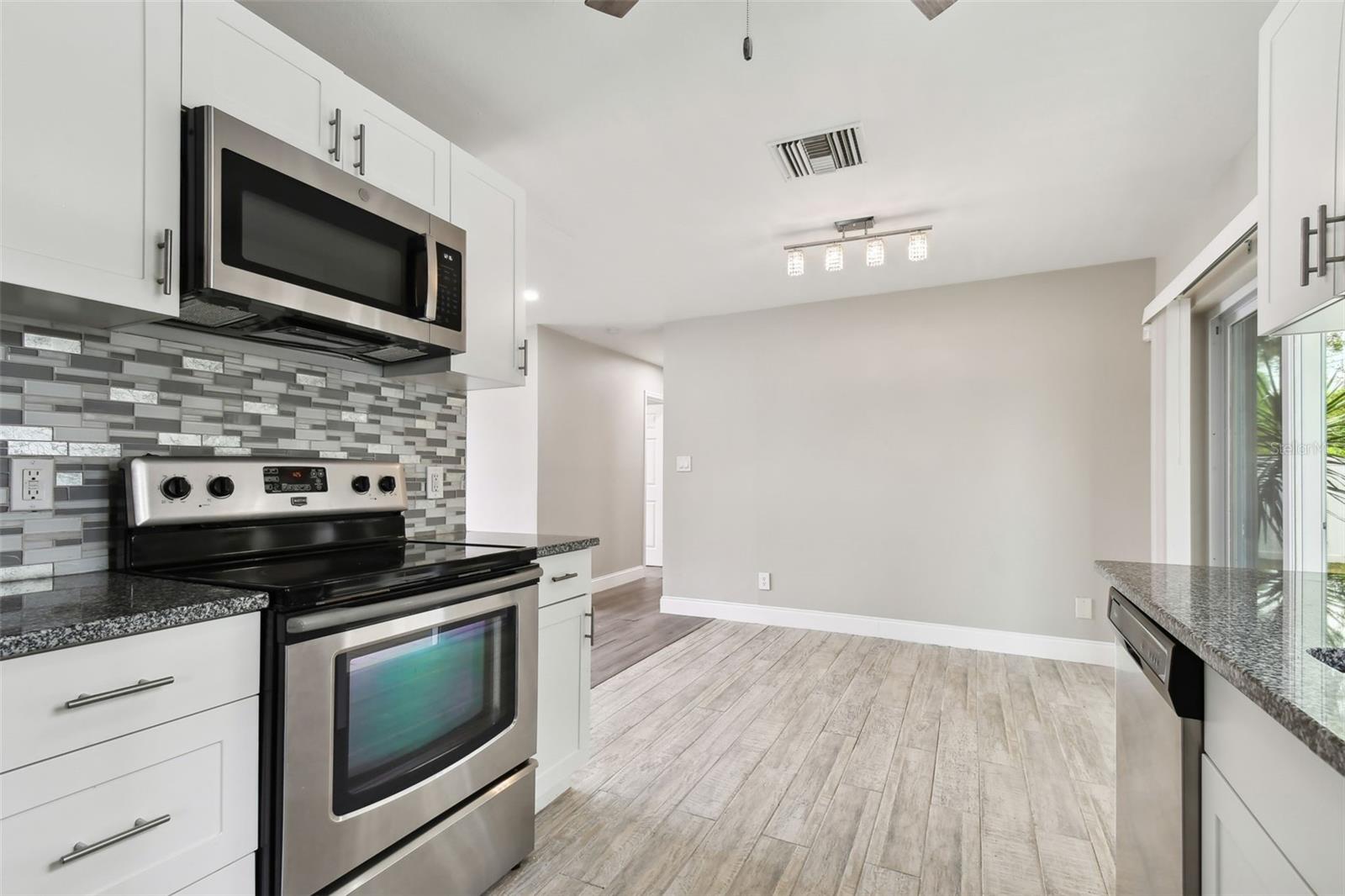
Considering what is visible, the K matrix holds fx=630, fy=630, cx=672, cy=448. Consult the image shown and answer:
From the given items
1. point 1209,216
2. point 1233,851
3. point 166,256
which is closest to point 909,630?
point 1209,216

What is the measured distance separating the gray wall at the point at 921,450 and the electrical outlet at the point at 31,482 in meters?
4.06

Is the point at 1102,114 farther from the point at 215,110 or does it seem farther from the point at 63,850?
the point at 63,850

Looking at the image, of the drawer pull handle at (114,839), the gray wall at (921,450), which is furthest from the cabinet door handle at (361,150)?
the gray wall at (921,450)

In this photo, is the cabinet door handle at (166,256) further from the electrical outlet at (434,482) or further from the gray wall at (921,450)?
the gray wall at (921,450)

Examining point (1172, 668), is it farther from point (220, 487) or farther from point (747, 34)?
point (220, 487)

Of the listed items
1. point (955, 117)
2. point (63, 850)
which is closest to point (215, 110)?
point (63, 850)

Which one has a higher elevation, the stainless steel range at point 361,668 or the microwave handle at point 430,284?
the microwave handle at point 430,284

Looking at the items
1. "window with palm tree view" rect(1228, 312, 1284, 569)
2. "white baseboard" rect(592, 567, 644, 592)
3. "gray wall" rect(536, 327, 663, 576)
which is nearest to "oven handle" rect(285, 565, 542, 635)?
"window with palm tree view" rect(1228, 312, 1284, 569)

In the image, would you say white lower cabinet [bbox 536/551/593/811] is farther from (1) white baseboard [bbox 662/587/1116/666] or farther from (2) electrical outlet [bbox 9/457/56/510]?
(1) white baseboard [bbox 662/587/1116/666]

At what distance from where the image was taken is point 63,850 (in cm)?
95

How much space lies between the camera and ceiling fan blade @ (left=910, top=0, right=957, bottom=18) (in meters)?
1.37

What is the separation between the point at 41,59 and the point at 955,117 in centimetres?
247

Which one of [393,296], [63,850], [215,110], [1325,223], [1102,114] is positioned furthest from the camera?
[1102,114]

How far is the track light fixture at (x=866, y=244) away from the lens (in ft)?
10.4
